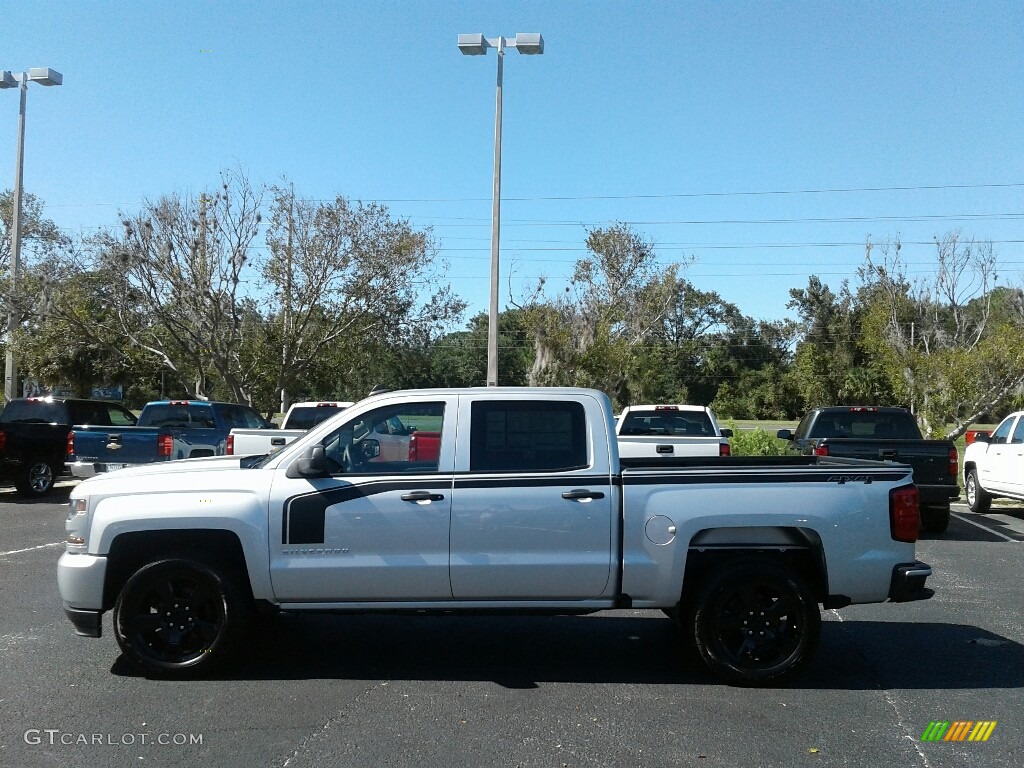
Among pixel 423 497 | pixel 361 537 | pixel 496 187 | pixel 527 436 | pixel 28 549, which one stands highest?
pixel 496 187

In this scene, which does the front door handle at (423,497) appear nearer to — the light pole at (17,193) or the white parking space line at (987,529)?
the white parking space line at (987,529)

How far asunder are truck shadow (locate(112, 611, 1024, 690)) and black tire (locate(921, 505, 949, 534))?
226 inches

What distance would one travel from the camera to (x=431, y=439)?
250 inches

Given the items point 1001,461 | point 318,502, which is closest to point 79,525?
point 318,502

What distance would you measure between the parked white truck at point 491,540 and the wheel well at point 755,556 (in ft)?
0.04

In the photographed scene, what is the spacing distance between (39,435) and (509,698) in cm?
1326

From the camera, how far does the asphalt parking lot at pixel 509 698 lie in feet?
16.4

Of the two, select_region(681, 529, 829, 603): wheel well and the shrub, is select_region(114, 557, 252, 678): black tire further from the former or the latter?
the shrub

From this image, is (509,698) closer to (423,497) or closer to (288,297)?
(423,497)

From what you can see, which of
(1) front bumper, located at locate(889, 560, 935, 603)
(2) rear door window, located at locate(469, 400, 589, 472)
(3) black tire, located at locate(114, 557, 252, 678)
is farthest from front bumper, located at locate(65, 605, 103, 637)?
(1) front bumper, located at locate(889, 560, 935, 603)

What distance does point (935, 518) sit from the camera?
13289mm

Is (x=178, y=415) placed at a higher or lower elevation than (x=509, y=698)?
higher

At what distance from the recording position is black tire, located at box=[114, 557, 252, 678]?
614cm

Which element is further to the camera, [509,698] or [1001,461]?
[1001,461]
